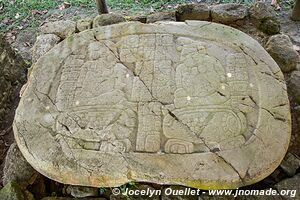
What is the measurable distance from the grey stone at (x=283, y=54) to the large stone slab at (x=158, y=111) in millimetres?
470

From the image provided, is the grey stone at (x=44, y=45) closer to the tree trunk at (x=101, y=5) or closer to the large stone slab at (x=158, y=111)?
the large stone slab at (x=158, y=111)

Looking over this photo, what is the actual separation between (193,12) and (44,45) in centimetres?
163

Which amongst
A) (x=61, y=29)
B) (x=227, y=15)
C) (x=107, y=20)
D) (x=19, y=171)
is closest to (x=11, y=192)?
(x=19, y=171)

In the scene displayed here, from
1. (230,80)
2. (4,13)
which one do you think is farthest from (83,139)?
(4,13)

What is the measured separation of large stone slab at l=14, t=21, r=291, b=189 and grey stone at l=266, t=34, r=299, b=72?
47cm

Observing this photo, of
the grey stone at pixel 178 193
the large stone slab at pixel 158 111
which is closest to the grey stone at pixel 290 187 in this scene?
the large stone slab at pixel 158 111

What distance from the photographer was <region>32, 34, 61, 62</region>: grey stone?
Answer: 3719 millimetres

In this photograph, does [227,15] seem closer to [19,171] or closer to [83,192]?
[83,192]

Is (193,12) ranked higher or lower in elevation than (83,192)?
higher

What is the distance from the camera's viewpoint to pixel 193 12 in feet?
13.2

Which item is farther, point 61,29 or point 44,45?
point 61,29

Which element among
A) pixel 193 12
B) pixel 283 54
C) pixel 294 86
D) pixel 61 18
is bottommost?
pixel 61 18

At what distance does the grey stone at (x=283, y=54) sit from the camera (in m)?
3.42

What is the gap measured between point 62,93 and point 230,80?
1.31 metres
